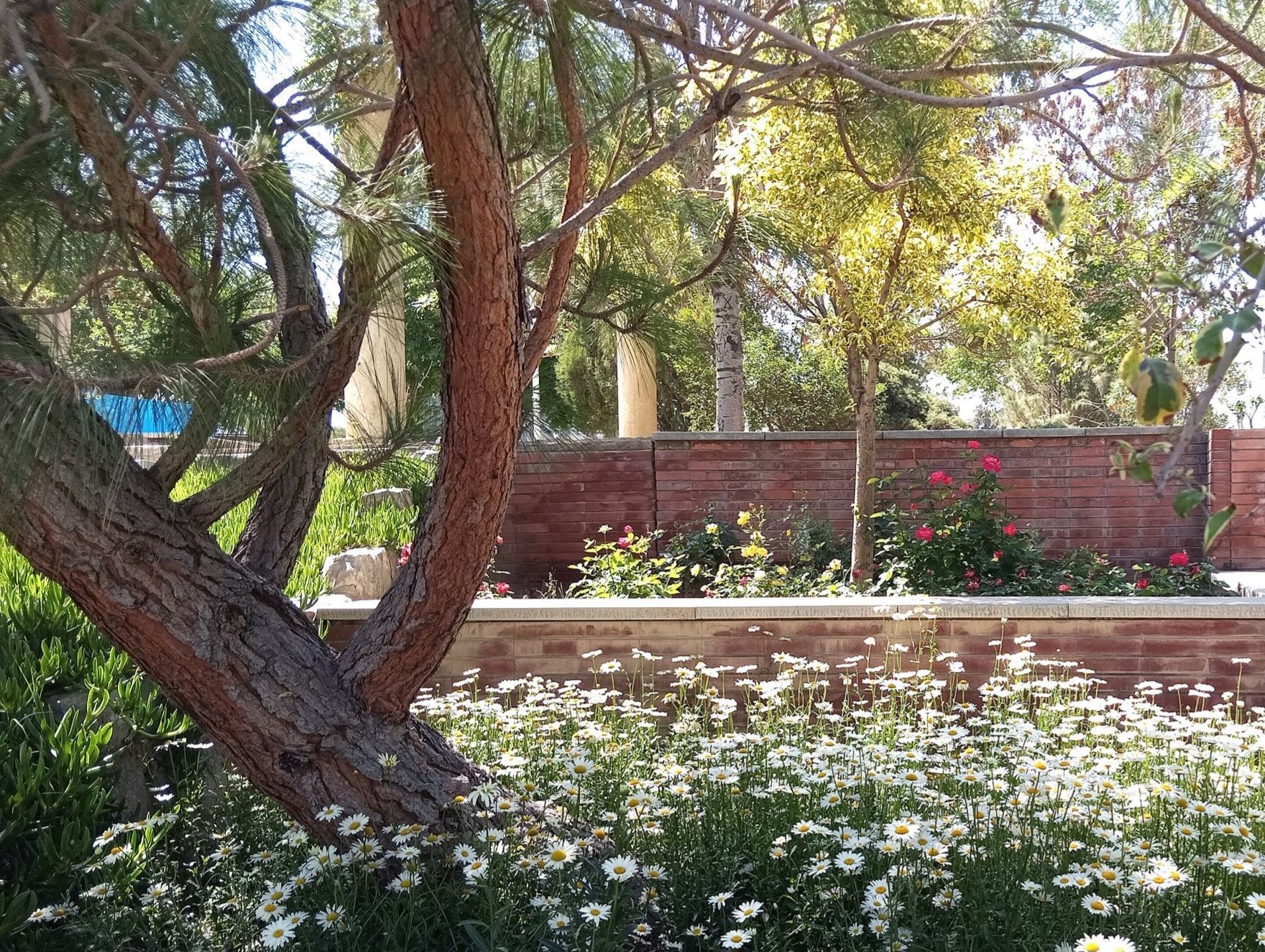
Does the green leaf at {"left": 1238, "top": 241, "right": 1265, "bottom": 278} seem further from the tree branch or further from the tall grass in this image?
the tall grass

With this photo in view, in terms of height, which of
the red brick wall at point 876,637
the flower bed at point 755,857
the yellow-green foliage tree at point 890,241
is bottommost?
the flower bed at point 755,857

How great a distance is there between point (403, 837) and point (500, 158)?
4.78 ft

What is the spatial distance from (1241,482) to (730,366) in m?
4.14

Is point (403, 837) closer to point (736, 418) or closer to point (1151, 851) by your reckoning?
point (1151, 851)

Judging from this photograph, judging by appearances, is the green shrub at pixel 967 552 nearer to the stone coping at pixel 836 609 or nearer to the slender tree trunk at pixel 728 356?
the stone coping at pixel 836 609

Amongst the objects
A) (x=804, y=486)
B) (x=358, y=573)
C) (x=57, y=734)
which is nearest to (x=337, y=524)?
(x=358, y=573)

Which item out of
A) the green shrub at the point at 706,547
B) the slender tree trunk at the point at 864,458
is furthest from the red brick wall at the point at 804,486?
the slender tree trunk at the point at 864,458

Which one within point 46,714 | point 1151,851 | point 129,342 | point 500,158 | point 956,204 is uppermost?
point 956,204

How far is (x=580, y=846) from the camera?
7.70 ft

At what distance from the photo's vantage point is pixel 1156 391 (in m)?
0.88

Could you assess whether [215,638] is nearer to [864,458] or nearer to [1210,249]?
[1210,249]

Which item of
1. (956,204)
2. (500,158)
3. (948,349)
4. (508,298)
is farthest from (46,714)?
(948,349)

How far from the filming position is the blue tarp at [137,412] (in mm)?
1724

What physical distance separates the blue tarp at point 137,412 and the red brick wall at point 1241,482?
26.4ft
